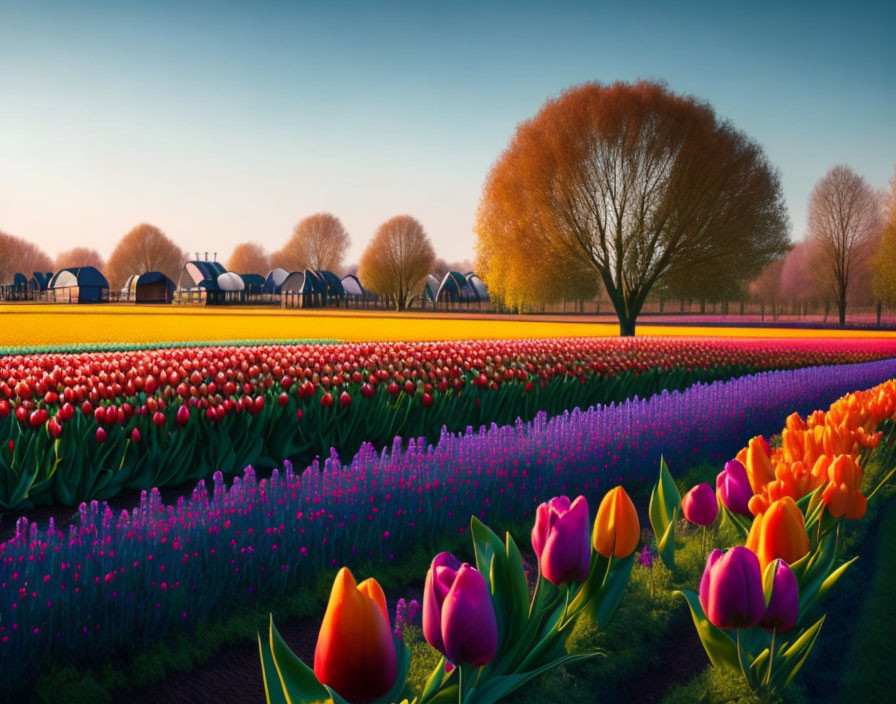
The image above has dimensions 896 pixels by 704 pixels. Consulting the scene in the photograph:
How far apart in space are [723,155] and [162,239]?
315ft

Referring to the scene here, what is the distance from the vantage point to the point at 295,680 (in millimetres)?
1705

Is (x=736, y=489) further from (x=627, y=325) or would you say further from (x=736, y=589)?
(x=627, y=325)

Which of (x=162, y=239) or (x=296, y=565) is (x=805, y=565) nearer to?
(x=296, y=565)

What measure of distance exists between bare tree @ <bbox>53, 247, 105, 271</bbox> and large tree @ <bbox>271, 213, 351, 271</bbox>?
70.6 metres

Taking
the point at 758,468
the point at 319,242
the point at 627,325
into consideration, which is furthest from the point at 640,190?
the point at 319,242

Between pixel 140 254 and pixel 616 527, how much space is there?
112 meters

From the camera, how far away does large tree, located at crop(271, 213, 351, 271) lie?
3506 inches

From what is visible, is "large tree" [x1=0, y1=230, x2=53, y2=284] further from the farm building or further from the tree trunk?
the tree trunk

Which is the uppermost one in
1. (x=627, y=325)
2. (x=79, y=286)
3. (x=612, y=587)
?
(x=79, y=286)

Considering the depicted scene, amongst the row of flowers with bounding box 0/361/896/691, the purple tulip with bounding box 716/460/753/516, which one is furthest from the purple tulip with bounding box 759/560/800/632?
the row of flowers with bounding box 0/361/896/691

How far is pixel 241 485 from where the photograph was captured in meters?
4.32

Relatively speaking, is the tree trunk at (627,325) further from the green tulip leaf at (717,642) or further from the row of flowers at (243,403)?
the green tulip leaf at (717,642)

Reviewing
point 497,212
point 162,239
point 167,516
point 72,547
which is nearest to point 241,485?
point 167,516

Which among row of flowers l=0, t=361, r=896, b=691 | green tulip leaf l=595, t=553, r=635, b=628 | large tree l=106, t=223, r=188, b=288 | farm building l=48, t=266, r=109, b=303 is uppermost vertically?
large tree l=106, t=223, r=188, b=288
